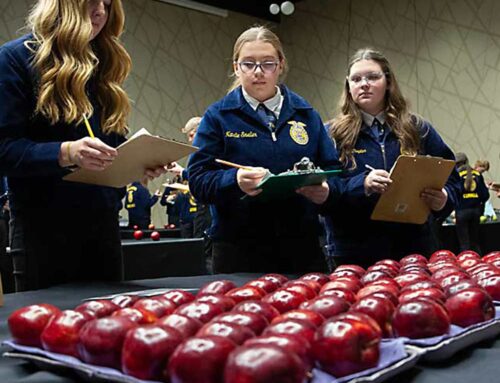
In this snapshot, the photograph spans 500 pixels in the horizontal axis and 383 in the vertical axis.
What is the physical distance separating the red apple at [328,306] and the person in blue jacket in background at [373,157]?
109 centimetres

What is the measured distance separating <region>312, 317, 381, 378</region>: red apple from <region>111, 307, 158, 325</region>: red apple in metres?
0.22

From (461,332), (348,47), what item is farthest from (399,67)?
(461,332)

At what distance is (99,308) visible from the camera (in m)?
0.79

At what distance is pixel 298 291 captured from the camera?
2.92 feet

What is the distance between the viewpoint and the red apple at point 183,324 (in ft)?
2.16

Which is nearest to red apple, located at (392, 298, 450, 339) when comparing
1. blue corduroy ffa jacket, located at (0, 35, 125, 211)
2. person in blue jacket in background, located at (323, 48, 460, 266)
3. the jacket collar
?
blue corduroy ffa jacket, located at (0, 35, 125, 211)

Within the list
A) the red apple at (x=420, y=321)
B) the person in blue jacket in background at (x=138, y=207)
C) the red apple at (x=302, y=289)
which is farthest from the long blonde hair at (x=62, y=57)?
the person in blue jacket in background at (x=138, y=207)

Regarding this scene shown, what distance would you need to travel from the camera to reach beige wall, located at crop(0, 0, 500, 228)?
8867mm

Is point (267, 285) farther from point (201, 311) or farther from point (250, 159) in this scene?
point (250, 159)

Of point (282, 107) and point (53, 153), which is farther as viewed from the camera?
point (282, 107)

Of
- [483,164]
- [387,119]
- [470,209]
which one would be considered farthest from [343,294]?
[483,164]

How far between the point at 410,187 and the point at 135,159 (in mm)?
868

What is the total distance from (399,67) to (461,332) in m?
9.50

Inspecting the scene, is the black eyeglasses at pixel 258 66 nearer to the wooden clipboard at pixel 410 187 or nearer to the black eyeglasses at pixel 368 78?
the black eyeglasses at pixel 368 78
